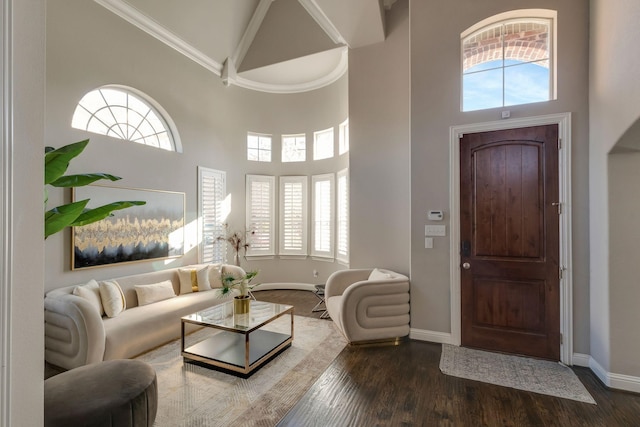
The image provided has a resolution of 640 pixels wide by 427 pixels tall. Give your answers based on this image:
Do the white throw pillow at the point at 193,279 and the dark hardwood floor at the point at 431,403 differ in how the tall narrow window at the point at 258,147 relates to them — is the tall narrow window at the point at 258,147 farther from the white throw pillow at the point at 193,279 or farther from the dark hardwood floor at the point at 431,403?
the dark hardwood floor at the point at 431,403

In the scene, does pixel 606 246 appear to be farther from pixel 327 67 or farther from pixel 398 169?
pixel 327 67

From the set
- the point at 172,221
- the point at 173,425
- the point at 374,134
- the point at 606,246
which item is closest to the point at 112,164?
the point at 172,221

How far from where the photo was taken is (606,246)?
263 centimetres

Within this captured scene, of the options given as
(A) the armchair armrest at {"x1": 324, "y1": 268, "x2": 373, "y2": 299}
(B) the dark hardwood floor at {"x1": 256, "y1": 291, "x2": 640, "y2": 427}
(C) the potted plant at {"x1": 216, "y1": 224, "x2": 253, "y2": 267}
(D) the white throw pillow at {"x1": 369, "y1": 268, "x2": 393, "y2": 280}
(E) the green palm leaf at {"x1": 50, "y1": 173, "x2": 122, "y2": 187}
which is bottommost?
(B) the dark hardwood floor at {"x1": 256, "y1": 291, "x2": 640, "y2": 427}

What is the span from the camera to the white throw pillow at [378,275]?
3.68m

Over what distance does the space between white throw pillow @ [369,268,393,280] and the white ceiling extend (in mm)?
3244

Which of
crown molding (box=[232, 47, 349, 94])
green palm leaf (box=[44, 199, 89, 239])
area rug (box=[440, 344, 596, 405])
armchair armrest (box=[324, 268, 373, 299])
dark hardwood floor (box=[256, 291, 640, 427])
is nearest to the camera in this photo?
green palm leaf (box=[44, 199, 89, 239])

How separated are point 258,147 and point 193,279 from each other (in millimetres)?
3121

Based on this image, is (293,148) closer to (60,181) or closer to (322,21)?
(322,21)

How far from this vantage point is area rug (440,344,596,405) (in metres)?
2.56

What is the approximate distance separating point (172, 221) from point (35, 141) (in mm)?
3922

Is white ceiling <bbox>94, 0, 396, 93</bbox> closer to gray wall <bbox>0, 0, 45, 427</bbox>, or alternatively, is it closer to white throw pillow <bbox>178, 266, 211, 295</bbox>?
white throw pillow <bbox>178, 266, 211, 295</bbox>

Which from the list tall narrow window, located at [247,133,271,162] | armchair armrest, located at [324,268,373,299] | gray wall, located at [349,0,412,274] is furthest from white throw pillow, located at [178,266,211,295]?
tall narrow window, located at [247,133,271,162]

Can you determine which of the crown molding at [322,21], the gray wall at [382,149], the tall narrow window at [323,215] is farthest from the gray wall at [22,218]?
the tall narrow window at [323,215]
